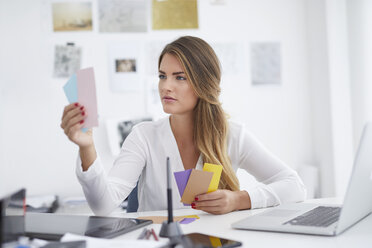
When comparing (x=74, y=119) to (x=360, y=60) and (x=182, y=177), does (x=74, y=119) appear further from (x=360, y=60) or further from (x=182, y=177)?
(x=360, y=60)

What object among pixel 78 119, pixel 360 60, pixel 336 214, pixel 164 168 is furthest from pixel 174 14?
pixel 336 214

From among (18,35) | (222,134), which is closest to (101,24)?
(18,35)

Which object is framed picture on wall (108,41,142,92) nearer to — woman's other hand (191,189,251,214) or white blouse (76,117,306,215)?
white blouse (76,117,306,215)

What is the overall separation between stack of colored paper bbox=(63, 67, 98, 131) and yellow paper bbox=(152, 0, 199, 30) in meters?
1.82

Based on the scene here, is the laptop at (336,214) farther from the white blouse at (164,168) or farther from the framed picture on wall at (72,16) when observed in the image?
the framed picture on wall at (72,16)

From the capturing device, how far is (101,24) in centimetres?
278

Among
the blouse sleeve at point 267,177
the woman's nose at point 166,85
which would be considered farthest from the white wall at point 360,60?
the woman's nose at point 166,85

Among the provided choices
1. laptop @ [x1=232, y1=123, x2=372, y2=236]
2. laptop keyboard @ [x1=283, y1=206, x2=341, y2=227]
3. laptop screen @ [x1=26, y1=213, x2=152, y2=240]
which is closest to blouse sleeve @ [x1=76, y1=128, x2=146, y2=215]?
laptop screen @ [x1=26, y1=213, x2=152, y2=240]

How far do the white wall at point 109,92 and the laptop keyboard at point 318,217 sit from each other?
1674 millimetres

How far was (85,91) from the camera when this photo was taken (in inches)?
42.8

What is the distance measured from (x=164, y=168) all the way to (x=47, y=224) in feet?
2.08

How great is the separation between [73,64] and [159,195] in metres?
1.43

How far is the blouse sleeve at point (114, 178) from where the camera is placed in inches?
49.5

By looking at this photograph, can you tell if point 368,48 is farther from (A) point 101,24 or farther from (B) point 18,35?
(B) point 18,35
